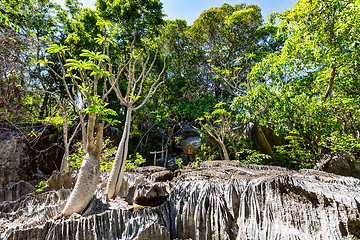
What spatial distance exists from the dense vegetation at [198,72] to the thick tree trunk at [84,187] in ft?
0.93

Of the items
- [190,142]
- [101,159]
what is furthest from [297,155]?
[101,159]

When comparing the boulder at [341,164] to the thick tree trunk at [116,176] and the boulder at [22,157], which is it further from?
the boulder at [22,157]

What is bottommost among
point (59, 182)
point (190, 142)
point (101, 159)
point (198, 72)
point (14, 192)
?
point (14, 192)

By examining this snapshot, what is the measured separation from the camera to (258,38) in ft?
40.2

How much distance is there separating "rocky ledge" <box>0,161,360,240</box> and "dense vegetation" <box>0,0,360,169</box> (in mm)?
1242

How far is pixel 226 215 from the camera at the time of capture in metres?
2.41

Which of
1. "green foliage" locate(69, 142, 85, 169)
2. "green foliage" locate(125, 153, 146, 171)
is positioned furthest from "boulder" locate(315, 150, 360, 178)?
"green foliage" locate(69, 142, 85, 169)

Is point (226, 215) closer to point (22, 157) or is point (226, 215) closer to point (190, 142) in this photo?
point (190, 142)

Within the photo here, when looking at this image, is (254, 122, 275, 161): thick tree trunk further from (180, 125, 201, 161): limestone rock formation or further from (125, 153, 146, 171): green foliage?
(125, 153, 146, 171): green foliage

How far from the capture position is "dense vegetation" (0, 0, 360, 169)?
3566 millimetres

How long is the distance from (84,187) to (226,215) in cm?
213

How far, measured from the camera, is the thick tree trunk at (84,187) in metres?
2.79

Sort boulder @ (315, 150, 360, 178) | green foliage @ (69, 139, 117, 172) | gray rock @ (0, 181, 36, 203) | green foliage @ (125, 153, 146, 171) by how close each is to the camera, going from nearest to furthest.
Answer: gray rock @ (0, 181, 36, 203), boulder @ (315, 150, 360, 178), green foliage @ (69, 139, 117, 172), green foliage @ (125, 153, 146, 171)

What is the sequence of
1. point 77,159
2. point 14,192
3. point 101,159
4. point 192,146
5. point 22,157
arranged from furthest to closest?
point 192,146
point 22,157
point 101,159
point 77,159
point 14,192
